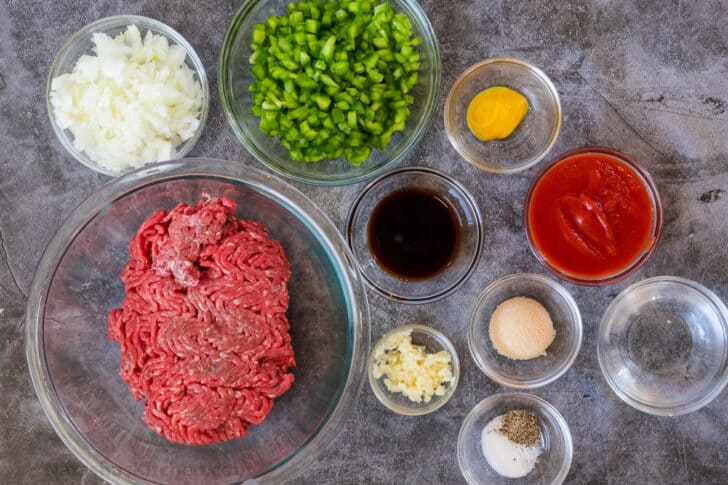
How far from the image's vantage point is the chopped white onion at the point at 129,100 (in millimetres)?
2314

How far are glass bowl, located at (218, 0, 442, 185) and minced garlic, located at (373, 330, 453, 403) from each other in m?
0.64

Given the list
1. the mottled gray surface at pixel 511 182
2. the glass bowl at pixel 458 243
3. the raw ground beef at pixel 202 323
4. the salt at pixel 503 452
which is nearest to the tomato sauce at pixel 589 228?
the mottled gray surface at pixel 511 182

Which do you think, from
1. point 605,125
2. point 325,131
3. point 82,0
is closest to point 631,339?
point 605,125

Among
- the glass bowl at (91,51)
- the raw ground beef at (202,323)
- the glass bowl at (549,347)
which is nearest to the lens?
the raw ground beef at (202,323)

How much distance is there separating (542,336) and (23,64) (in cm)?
225

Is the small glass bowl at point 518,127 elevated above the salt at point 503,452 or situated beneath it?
elevated above

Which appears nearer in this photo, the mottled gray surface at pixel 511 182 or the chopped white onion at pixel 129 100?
the chopped white onion at pixel 129 100

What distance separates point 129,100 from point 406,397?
1.50 metres

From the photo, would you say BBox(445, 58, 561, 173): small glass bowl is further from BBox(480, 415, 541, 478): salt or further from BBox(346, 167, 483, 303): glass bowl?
BBox(480, 415, 541, 478): salt

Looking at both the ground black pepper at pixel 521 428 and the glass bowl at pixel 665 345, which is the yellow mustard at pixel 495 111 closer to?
the glass bowl at pixel 665 345

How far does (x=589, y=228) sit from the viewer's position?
2.38 meters

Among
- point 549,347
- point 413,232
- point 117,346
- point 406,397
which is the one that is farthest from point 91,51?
point 549,347

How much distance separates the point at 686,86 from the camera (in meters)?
2.54

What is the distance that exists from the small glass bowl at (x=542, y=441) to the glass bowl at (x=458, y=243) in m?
0.49
